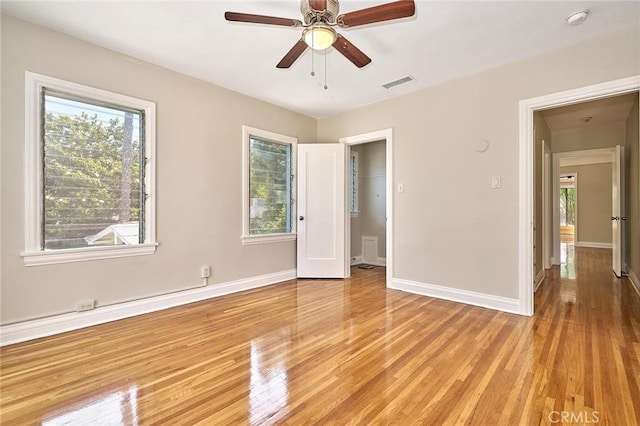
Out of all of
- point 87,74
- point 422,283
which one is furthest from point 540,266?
point 87,74

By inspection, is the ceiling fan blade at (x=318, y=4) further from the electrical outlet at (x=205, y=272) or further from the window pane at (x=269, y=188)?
the electrical outlet at (x=205, y=272)

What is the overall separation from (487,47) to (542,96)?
2.48 ft

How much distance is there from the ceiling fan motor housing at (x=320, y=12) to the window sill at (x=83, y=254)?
2.64 meters

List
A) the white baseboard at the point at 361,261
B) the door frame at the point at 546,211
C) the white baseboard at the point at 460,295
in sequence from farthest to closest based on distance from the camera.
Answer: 1. the white baseboard at the point at 361,261
2. the door frame at the point at 546,211
3. the white baseboard at the point at 460,295

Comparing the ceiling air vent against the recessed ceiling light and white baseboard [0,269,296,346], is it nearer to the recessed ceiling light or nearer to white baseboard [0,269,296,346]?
the recessed ceiling light

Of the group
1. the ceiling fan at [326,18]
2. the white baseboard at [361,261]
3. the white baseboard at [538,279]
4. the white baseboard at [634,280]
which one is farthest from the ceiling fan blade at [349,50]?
the white baseboard at [634,280]

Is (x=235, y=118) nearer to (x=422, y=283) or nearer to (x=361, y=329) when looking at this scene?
(x=361, y=329)

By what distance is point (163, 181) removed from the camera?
3242 millimetres

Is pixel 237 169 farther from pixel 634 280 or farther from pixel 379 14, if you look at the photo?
pixel 634 280

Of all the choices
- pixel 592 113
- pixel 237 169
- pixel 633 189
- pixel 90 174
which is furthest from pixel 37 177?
pixel 633 189

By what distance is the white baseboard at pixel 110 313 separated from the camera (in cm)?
240

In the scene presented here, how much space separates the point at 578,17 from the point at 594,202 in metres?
7.98

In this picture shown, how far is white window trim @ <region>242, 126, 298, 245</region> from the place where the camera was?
158 inches

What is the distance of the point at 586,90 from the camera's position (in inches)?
107
